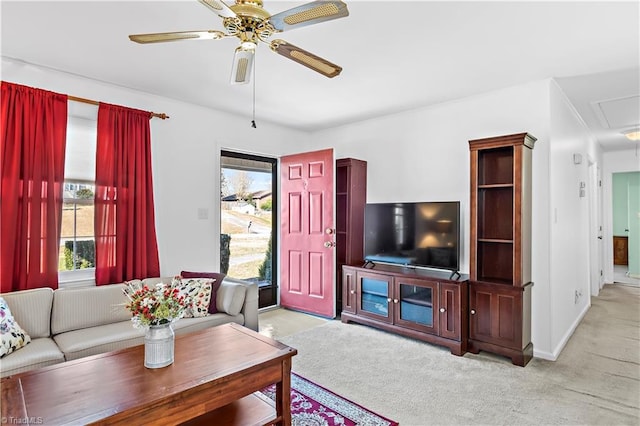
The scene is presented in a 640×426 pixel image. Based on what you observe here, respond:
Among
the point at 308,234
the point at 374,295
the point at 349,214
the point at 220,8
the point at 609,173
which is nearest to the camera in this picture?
the point at 220,8

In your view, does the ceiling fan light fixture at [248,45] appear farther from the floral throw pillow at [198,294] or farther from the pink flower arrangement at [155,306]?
the floral throw pillow at [198,294]

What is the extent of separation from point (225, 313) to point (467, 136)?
119 inches

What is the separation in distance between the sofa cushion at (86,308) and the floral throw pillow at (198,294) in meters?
0.52

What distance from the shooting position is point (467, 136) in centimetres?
366

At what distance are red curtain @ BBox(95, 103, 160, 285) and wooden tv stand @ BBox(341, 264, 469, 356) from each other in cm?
219

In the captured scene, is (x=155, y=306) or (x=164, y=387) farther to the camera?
(x=155, y=306)

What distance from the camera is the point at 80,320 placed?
2.74 meters

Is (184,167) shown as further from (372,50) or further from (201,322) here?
(372,50)

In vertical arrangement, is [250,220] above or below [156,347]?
above

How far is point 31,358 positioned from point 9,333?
0.26 metres

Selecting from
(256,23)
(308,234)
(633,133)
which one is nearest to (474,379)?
(308,234)

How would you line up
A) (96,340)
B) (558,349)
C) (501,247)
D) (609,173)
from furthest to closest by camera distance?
(609,173) < (501,247) < (558,349) < (96,340)

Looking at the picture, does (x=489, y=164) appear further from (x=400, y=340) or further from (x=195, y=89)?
(x=195, y=89)

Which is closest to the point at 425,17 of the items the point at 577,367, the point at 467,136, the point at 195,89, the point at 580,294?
the point at 467,136
